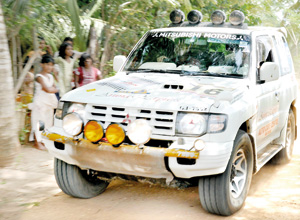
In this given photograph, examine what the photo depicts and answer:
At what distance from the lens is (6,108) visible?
467cm

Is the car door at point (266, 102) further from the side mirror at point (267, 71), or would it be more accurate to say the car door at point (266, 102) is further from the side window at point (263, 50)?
the side mirror at point (267, 71)

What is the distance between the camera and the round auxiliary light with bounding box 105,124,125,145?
3883mm

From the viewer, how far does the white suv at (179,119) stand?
152 inches

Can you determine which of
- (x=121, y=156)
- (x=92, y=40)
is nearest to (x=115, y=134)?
(x=121, y=156)

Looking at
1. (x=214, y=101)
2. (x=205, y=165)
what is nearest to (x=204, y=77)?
(x=214, y=101)

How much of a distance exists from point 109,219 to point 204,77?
184 cm

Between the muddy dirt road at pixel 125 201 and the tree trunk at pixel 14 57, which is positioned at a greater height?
the tree trunk at pixel 14 57

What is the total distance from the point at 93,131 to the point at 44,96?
310 cm

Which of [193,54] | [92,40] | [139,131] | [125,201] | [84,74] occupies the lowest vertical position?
[125,201]

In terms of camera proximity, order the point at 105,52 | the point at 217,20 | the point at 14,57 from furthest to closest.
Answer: the point at 105,52
the point at 14,57
the point at 217,20

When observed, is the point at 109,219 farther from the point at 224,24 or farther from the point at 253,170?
the point at 224,24

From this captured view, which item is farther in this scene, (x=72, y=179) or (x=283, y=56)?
(x=283, y=56)

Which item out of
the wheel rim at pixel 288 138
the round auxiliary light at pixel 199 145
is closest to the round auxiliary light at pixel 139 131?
the round auxiliary light at pixel 199 145

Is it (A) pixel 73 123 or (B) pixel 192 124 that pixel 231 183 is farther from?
(A) pixel 73 123
